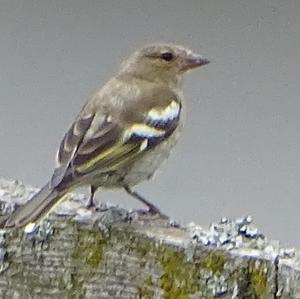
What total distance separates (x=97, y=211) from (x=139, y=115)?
1.85 meters

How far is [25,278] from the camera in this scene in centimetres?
228

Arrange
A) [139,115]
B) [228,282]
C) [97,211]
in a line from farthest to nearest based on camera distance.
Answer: [139,115]
[97,211]
[228,282]

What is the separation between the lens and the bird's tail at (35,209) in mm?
2395

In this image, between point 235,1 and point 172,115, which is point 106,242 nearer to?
point 172,115

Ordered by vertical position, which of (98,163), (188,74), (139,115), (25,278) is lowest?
(25,278)

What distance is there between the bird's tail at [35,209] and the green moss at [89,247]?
0.41ft

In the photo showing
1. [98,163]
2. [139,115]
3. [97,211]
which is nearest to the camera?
[97,211]

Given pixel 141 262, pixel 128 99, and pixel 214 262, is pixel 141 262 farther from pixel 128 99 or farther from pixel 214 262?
pixel 128 99

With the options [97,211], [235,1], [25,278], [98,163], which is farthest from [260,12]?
[25,278]

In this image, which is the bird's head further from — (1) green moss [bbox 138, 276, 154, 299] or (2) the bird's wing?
(1) green moss [bbox 138, 276, 154, 299]

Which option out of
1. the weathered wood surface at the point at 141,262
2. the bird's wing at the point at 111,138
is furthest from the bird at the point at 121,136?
the weathered wood surface at the point at 141,262

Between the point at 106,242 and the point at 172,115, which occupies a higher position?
the point at 172,115

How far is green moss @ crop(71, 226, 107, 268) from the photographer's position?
7.41 feet

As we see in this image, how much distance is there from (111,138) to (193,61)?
1070 mm
